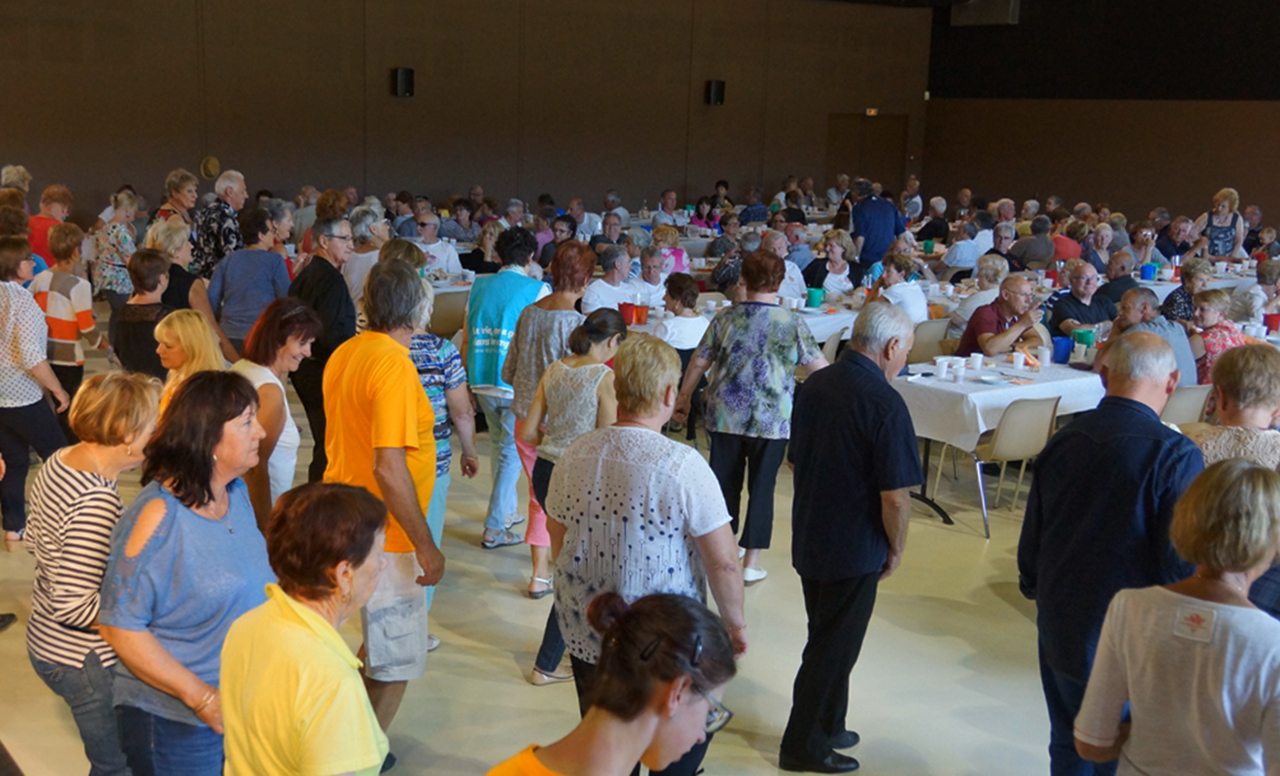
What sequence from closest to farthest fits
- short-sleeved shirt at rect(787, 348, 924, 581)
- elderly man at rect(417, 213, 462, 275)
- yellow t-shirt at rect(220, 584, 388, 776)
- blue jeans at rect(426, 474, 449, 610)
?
1. yellow t-shirt at rect(220, 584, 388, 776)
2. short-sleeved shirt at rect(787, 348, 924, 581)
3. blue jeans at rect(426, 474, 449, 610)
4. elderly man at rect(417, 213, 462, 275)

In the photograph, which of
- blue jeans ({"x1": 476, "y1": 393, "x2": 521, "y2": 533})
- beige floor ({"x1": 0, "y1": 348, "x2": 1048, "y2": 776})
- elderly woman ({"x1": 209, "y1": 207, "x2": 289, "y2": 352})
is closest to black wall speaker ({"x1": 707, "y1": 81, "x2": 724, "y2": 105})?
elderly woman ({"x1": 209, "y1": 207, "x2": 289, "y2": 352})

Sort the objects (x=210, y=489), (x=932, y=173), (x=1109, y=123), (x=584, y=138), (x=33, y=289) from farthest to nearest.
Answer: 1. (x=932, y=173)
2. (x=1109, y=123)
3. (x=584, y=138)
4. (x=33, y=289)
5. (x=210, y=489)

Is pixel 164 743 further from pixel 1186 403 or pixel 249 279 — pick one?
pixel 1186 403

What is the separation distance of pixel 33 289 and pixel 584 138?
38.3 feet

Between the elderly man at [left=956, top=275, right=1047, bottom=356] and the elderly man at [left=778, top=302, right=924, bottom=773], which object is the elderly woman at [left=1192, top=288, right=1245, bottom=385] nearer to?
the elderly man at [left=956, top=275, right=1047, bottom=356]

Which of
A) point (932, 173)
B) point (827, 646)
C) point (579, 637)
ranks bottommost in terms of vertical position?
point (827, 646)

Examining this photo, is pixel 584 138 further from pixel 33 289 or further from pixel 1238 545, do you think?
pixel 1238 545

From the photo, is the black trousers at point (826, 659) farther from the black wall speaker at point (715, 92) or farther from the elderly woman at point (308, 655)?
the black wall speaker at point (715, 92)

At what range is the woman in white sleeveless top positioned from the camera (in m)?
4.05

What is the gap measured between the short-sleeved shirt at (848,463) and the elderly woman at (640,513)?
68cm

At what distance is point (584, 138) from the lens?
16.7 m

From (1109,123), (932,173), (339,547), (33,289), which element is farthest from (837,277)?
(932,173)

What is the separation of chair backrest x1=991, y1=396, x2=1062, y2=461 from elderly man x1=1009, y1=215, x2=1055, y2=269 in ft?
18.4

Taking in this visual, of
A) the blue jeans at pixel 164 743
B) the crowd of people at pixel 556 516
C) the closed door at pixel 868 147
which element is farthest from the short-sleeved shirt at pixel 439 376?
the closed door at pixel 868 147
